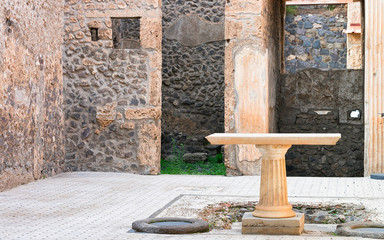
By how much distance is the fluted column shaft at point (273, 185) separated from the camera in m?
5.39

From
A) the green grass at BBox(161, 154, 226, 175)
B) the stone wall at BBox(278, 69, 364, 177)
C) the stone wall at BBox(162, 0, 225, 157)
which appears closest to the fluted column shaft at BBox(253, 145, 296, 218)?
the green grass at BBox(161, 154, 226, 175)

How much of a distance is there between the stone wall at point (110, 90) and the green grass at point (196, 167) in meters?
0.94

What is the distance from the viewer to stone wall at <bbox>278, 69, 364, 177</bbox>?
1174cm

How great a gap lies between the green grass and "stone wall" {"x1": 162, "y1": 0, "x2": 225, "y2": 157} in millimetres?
651

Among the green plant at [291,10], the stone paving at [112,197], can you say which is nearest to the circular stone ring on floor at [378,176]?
the stone paving at [112,197]

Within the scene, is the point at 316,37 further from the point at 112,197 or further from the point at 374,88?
the point at 112,197

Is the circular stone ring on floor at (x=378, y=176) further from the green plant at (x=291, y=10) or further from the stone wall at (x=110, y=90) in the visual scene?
the green plant at (x=291, y=10)

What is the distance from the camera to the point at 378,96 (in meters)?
9.29

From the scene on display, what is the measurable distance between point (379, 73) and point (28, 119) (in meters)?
5.14

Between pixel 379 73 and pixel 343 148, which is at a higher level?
pixel 379 73

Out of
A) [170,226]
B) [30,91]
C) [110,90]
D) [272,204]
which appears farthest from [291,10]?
[170,226]

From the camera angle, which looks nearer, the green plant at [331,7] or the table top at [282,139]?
the table top at [282,139]

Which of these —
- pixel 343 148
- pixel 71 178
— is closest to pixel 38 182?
pixel 71 178

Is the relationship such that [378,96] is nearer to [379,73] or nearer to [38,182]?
[379,73]
